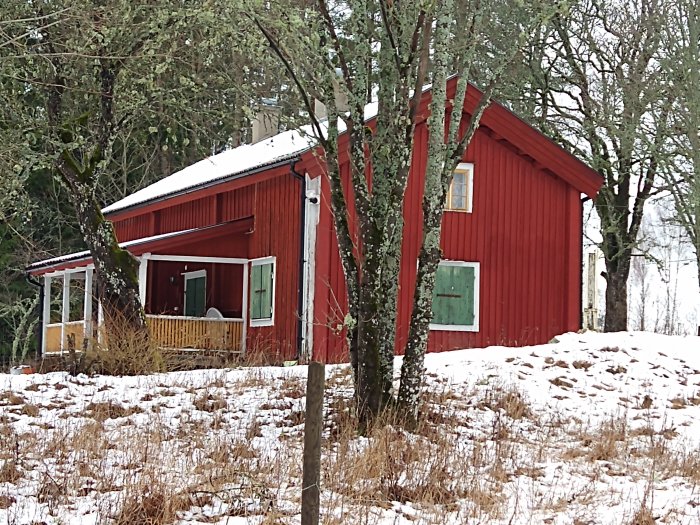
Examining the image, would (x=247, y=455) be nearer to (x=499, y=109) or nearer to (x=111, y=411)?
(x=111, y=411)

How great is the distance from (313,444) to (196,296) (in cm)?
1878

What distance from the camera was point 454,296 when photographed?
2020 centimetres

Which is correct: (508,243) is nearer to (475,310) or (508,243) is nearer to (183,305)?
(475,310)

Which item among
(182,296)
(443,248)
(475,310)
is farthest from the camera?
(182,296)

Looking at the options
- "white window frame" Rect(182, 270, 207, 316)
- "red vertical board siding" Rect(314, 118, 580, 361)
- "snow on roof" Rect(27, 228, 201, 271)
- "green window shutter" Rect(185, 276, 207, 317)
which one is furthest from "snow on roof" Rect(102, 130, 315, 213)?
"red vertical board siding" Rect(314, 118, 580, 361)

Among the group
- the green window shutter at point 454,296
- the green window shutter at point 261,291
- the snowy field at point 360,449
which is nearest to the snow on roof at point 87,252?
the green window shutter at point 261,291

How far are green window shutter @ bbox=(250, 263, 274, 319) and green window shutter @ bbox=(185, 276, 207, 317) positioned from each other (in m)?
2.60

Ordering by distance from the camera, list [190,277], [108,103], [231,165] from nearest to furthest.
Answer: [108,103], [231,165], [190,277]

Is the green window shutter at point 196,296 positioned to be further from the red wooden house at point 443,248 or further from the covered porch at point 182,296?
the red wooden house at point 443,248

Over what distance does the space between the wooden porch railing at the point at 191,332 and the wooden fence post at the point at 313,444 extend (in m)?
13.7

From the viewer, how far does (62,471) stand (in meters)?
8.98

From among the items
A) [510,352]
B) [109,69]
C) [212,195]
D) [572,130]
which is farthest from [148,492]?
[572,130]

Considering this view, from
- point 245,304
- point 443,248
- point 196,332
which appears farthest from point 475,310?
point 196,332

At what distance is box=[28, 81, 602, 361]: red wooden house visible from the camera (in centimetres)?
1992
